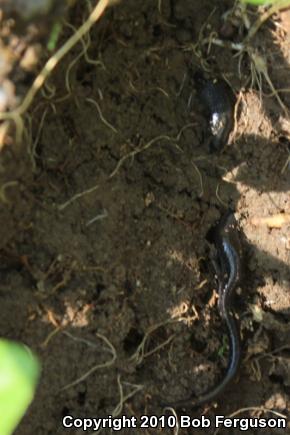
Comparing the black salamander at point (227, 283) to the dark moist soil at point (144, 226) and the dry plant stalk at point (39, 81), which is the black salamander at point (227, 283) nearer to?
the dark moist soil at point (144, 226)

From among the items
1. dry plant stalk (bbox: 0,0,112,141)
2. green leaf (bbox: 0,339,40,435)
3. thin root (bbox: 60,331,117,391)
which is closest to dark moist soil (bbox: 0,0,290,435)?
thin root (bbox: 60,331,117,391)

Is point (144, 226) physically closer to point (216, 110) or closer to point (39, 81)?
point (216, 110)

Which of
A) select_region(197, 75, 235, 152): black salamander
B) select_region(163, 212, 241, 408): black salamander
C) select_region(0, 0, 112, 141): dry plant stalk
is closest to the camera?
select_region(0, 0, 112, 141): dry plant stalk

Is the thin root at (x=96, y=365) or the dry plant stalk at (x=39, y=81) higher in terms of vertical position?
the dry plant stalk at (x=39, y=81)

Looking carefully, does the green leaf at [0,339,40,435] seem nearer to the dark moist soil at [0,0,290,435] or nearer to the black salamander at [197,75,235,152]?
the dark moist soil at [0,0,290,435]

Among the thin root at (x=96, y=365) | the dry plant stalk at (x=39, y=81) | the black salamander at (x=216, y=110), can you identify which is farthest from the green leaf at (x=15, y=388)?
the black salamander at (x=216, y=110)

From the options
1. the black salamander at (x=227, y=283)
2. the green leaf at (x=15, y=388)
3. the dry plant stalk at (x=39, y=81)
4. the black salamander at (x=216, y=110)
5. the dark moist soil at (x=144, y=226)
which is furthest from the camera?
the black salamander at (x=216, y=110)

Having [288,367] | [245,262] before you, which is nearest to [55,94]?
[245,262]
